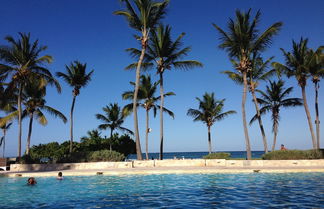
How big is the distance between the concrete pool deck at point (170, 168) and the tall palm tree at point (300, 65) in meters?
9.07

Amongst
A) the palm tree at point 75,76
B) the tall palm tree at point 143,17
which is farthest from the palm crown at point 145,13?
the palm tree at point 75,76

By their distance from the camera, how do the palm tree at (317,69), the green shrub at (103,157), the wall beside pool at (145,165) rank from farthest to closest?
the palm tree at (317,69), the green shrub at (103,157), the wall beside pool at (145,165)

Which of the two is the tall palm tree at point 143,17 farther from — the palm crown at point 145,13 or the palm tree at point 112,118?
the palm tree at point 112,118

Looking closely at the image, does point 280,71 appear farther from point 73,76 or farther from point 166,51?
point 73,76

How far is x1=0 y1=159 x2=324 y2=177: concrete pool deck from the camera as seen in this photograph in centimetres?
1878

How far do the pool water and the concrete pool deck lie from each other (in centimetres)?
308

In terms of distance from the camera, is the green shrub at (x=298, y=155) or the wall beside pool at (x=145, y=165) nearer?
the wall beside pool at (x=145, y=165)

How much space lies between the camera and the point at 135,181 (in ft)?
52.2

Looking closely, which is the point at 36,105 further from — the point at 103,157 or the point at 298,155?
the point at 298,155

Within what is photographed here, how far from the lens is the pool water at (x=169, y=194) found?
9664 mm

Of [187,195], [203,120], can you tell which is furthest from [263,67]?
[187,195]

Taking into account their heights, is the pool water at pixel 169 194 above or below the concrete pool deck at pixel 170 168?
below

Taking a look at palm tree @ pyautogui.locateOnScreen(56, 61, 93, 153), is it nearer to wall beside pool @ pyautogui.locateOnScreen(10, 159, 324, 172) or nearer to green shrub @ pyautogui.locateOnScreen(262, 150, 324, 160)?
wall beside pool @ pyautogui.locateOnScreen(10, 159, 324, 172)

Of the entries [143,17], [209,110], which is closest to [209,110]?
[209,110]
